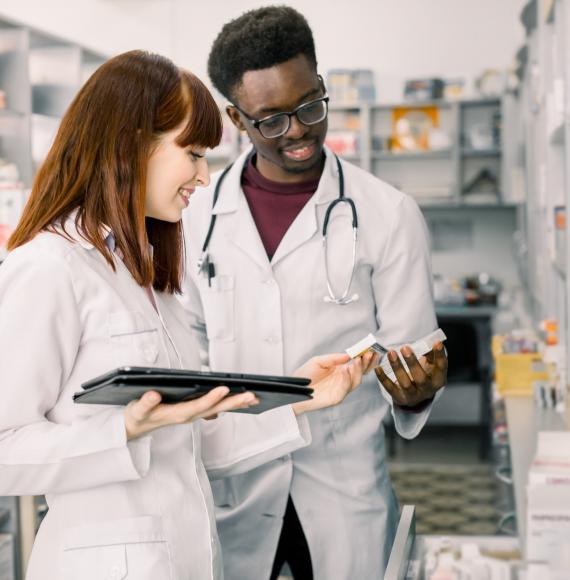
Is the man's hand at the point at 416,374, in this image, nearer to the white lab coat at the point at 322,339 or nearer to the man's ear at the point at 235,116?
the white lab coat at the point at 322,339

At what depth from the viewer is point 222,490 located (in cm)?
186

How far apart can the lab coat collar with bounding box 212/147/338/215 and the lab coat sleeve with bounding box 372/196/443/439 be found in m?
0.15

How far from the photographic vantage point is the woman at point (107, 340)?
47.2 inches

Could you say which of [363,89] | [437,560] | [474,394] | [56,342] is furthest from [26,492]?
[363,89]

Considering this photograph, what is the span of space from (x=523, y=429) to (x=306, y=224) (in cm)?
123

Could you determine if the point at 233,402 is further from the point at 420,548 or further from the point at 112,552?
the point at 420,548

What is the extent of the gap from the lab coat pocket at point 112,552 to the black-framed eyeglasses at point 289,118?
840 mm

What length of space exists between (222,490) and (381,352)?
1.62 feet

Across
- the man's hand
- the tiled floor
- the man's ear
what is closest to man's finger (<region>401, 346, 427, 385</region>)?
the man's hand

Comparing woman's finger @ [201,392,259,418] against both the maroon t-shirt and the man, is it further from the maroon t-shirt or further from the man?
the maroon t-shirt

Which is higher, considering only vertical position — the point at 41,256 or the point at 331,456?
the point at 41,256

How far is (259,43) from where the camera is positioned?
177cm

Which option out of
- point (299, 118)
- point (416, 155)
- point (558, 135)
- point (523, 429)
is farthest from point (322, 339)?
point (416, 155)

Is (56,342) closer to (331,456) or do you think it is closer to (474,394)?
(331,456)
